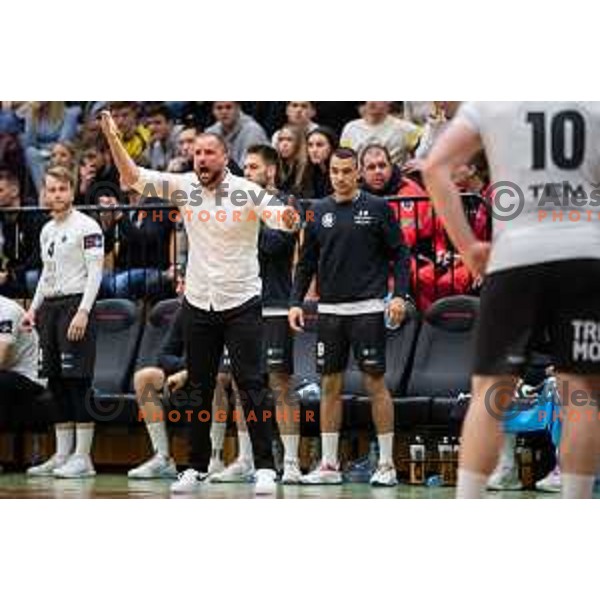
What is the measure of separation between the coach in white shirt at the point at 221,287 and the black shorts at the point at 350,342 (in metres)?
0.55

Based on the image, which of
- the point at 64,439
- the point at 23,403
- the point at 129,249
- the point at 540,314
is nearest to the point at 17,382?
the point at 23,403

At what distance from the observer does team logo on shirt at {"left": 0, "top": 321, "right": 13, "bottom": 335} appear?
8.16 m

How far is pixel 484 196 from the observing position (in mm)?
7465

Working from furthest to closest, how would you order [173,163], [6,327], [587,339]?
[173,163], [6,327], [587,339]

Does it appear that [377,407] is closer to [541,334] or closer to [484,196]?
[484,196]

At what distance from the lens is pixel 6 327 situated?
8164 millimetres

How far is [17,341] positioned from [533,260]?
4.48 m

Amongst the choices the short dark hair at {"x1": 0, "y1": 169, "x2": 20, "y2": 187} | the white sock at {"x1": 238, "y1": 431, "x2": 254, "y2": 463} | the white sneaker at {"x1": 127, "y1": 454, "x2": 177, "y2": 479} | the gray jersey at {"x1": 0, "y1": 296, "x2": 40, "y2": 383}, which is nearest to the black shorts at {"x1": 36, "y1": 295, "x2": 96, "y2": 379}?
the gray jersey at {"x1": 0, "y1": 296, "x2": 40, "y2": 383}

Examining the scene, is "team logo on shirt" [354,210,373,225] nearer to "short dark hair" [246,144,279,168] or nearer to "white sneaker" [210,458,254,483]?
"short dark hair" [246,144,279,168]

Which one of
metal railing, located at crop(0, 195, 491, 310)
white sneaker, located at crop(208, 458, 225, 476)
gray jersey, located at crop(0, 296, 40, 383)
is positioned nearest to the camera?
white sneaker, located at crop(208, 458, 225, 476)

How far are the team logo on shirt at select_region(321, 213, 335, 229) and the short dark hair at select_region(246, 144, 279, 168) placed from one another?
1.29 ft

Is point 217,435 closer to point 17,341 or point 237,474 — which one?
point 237,474

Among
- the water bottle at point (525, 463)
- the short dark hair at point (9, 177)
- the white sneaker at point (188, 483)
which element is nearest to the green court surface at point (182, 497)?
the white sneaker at point (188, 483)
